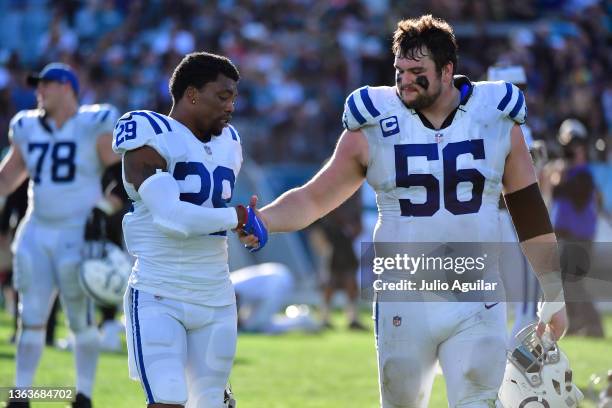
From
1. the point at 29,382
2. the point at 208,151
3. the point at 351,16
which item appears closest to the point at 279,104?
the point at 351,16

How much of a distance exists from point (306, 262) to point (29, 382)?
10000 millimetres

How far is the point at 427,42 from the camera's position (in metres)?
4.88

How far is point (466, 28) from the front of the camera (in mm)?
18750

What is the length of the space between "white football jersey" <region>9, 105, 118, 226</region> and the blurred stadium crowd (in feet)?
29.6

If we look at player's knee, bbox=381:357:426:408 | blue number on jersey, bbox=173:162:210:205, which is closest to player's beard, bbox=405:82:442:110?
blue number on jersey, bbox=173:162:210:205

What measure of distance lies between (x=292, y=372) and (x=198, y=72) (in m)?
5.13

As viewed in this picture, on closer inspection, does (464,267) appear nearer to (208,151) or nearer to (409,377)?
(409,377)

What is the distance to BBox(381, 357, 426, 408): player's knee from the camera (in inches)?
190

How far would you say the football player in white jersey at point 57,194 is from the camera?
7.44 m

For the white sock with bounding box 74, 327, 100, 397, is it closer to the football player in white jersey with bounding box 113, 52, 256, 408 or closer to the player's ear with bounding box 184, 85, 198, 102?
the football player in white jersey with bounding box 113, 52, 256, 408

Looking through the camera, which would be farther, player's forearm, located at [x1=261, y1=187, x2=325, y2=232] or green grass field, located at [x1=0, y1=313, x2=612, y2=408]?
green grass field, located at [x1=0, y1=313, x2=612, y2=408]

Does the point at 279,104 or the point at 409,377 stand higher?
the point at 279,104

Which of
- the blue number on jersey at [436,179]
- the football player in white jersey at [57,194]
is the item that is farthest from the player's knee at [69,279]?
the blue number on jersey at [436,179]

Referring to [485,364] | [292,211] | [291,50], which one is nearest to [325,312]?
[291,50]
